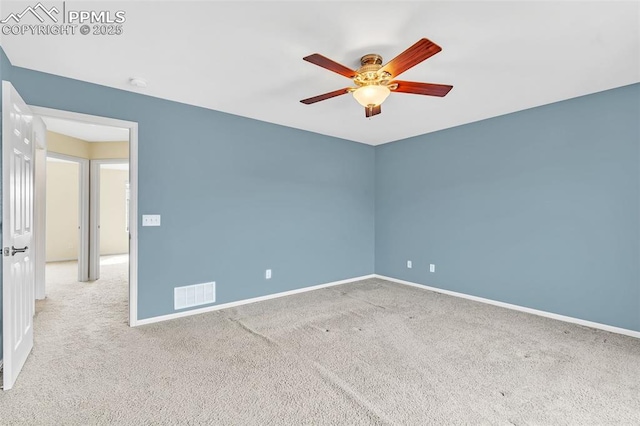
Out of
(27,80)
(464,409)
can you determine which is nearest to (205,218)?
(27,80)

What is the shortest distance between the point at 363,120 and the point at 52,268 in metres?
6.87

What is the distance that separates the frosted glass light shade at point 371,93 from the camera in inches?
93.8

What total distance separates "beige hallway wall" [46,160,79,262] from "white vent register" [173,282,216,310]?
5.65 m

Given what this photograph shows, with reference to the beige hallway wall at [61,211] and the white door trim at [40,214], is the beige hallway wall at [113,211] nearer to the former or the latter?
the beige hallway wall at [61,211]

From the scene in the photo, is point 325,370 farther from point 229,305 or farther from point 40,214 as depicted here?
point 40,214

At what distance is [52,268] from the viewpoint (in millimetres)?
6148

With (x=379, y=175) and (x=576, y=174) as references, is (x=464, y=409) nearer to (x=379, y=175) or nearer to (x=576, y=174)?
(x=576, y=174)

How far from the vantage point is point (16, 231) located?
2189mm

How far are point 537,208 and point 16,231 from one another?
5013 millimetres

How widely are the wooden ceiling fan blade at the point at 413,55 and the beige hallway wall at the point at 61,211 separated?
8181 mm

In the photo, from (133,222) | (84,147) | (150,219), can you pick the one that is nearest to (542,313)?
(150,219)

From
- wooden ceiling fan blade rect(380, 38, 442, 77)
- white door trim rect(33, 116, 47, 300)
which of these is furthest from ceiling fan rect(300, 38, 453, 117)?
white door trim rect(33, 116, 47, 300)

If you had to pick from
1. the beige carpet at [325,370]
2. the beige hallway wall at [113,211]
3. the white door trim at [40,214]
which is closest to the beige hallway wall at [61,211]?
the beige hallway wall at [113,211]

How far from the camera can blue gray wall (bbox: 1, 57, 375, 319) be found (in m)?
3.21
